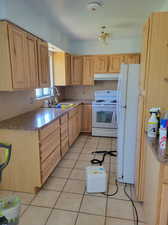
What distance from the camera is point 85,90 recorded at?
4750mm

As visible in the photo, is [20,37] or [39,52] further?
[39,52]

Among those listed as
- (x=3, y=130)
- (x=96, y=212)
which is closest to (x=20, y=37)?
(x=3, y=130)

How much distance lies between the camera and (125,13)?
2.67m

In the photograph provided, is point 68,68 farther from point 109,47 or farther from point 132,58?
point 132,58

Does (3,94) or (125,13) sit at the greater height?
(125,13)

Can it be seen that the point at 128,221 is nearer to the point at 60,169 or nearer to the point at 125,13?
the point at 60,169

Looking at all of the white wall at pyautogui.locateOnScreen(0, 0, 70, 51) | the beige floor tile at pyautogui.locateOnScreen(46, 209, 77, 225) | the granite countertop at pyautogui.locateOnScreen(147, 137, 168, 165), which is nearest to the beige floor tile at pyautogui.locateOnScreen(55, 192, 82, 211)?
the beige floor tile at pyautogui.locateOnScreen(46, 209, 77, 225)

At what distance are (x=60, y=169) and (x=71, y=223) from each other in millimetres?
1087

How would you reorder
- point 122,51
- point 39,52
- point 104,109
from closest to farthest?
1. point 39,52
2. point 104,109
3. point 122,51

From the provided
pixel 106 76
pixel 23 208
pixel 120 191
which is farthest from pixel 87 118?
pixel 23 208

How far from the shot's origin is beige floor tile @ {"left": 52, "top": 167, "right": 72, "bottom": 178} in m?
2.45

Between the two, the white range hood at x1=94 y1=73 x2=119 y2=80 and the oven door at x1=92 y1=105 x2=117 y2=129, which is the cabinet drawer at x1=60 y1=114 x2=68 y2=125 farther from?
the white range hood at x1=94 y1=73 x2=119 y2=80

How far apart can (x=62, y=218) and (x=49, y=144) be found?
93cm

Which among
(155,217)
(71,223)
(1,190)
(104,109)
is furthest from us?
(104,109)
